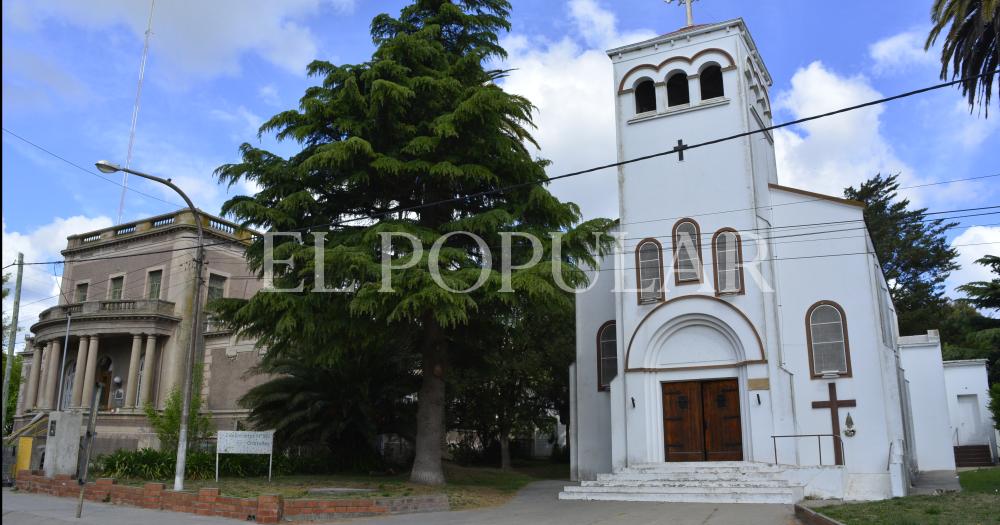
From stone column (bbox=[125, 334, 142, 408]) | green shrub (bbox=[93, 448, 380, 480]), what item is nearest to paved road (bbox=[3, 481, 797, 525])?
green shrub (bbox=[93, 448, 380, 480])

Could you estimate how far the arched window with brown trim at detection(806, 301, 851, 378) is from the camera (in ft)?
64.0

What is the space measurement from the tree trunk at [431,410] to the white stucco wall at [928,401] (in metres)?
17.1

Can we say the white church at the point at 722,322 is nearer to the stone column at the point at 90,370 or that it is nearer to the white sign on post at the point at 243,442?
the white sign on post at the point at 243,442

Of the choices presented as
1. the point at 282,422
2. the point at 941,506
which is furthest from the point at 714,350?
the point at 282,422

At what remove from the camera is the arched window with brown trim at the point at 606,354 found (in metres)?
22.8

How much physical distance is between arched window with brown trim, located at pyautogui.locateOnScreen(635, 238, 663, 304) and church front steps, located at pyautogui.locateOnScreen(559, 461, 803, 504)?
456 centimetres

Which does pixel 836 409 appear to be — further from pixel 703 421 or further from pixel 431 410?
pixel 431 410

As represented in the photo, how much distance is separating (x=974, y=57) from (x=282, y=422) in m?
20.8

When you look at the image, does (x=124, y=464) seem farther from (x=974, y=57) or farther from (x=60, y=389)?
(x=974, y=57)

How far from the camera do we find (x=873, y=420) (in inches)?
741

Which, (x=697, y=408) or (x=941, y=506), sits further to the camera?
(x=697, y=408)

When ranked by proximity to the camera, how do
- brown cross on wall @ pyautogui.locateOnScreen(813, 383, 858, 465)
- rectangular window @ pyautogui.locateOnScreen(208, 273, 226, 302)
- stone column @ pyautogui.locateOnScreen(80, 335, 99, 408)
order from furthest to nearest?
rectangular window @ pyautogui.locateOnScreen(208, 273, 226, 302), stone column @ pyautogui.locateOnScreen(80, 335, 99, 408), brown cross on wall @ pyautogui.locateOnScreen(813, 383, 858, 465)

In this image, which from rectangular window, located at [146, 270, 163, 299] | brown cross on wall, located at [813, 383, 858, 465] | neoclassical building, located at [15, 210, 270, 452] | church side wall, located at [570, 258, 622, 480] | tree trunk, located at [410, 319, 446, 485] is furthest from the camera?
rectangular window, located at [146, 270, 163, 299]

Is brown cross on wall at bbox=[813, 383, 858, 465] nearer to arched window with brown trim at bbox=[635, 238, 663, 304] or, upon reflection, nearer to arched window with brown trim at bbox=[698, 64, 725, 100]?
arched window with brown trim at bbox=[635, 238, 663, 304]
